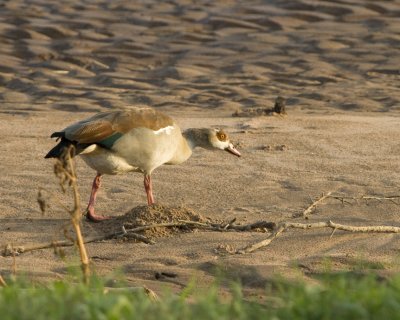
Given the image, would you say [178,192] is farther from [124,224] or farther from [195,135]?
[124,224]

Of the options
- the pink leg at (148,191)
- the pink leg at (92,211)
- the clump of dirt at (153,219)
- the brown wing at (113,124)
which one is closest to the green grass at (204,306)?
the clump of dirt at (153,219)

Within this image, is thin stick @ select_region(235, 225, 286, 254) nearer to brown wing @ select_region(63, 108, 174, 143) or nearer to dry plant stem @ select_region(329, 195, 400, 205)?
dry plant stem @ select_region(329, 195, 400, 205)

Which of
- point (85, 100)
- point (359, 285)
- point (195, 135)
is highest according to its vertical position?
point (359, 285)

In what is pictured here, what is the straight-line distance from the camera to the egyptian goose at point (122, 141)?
8156mm

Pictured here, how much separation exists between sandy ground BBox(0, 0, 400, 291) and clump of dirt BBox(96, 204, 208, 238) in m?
0.12

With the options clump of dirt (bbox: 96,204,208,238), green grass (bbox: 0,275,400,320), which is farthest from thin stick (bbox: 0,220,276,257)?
green grass (bbox: 0,275,400,320)

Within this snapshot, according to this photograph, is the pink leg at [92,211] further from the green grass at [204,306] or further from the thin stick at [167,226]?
the green grass at [204,306]

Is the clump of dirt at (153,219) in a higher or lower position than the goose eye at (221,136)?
lower

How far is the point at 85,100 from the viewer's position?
14.1 m

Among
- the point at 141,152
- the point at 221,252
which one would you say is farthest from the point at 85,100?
Answer: the point at 221,252

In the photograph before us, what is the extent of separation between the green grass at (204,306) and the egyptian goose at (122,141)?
3422mm

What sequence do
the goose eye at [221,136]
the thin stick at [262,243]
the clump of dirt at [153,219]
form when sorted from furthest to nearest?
the goose eye at [221,136] < the clump of dirt at [153,219] < the thin stick at [262,243]

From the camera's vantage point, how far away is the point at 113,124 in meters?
8.33

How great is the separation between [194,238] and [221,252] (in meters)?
0.48
